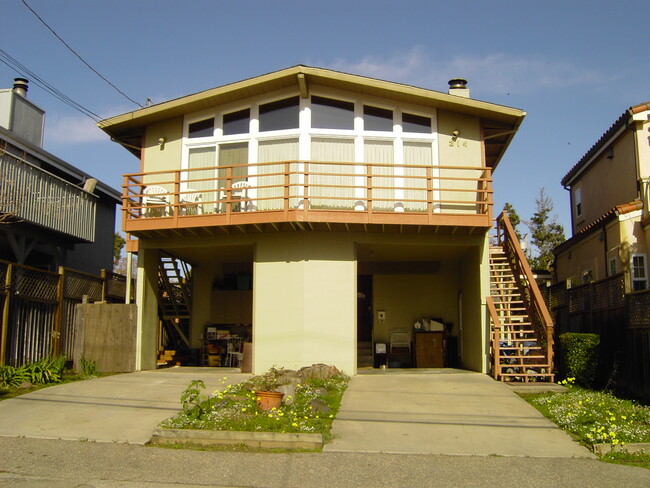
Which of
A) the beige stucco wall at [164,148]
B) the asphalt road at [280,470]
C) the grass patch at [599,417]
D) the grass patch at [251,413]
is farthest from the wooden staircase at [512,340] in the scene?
the beige stucco wall at [164,148]

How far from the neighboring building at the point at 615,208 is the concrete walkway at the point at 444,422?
4355 millimetres

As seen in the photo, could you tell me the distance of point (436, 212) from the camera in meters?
15.9

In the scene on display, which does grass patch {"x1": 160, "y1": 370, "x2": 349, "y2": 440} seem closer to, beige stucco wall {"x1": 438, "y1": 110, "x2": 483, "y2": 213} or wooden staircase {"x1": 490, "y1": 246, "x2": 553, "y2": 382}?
wooden staircase {"x1": 490, "y1": 246, "x2": 553, "y2": 382}

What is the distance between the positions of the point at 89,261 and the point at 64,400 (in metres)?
12.5

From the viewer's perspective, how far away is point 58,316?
1582 cm

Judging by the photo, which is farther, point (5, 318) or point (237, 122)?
point (237, 122)

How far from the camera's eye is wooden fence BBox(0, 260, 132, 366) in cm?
1380

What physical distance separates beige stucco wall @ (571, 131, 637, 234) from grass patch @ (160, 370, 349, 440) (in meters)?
11.5

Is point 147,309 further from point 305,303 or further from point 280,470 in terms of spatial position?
point 280,470

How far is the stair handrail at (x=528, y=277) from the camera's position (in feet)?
43.9

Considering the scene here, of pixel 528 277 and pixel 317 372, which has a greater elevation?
pixel 528 277

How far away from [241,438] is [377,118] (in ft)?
32.8

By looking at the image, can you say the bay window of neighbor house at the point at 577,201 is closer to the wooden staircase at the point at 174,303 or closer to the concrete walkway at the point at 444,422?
the concrete walkway at the point at 444,422

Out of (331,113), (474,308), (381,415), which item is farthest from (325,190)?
(381,415)
